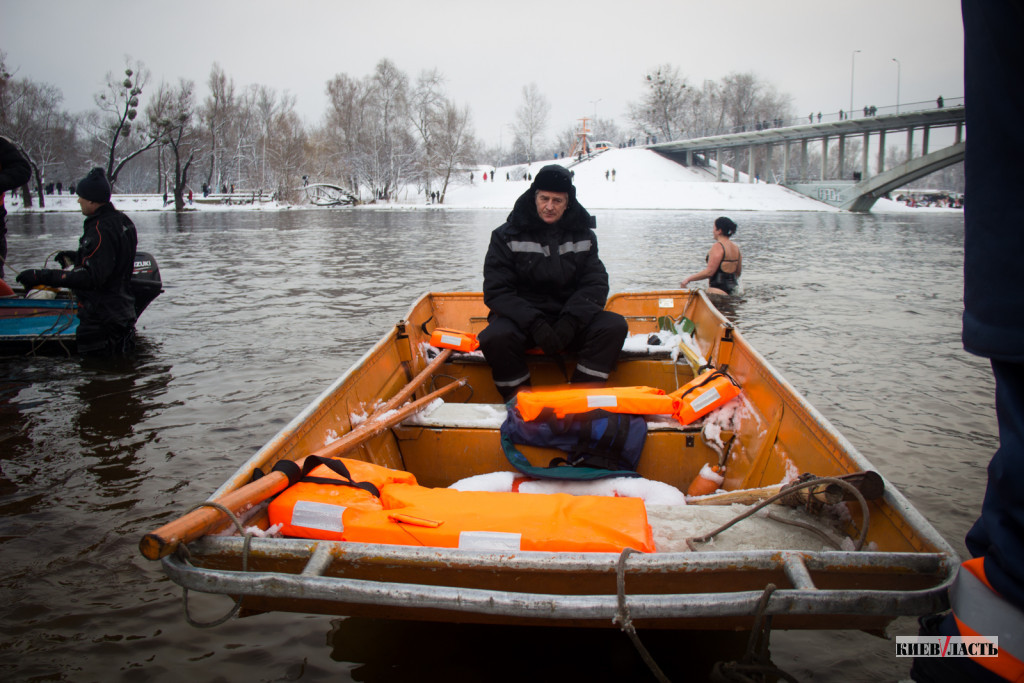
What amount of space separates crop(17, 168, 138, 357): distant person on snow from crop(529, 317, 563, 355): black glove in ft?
14.2

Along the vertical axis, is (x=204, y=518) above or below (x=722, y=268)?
below

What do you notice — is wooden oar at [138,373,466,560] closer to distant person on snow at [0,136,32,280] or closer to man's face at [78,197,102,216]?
man's face at [78,197,102,216]

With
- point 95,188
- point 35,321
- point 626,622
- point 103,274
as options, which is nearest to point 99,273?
point 103,274

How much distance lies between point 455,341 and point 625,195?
50.5 meters

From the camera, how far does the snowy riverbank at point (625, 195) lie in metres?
47.9

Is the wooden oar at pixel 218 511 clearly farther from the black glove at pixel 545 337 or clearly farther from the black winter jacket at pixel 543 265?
the black winter jacket at pixel 543 265

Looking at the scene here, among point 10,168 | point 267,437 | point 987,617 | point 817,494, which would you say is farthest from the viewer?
point 10,168

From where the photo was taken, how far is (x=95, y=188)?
19.0ft

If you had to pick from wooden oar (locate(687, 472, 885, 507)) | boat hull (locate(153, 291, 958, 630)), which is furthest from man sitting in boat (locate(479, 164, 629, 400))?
boat hull (locate(153, 291, 958, 630))

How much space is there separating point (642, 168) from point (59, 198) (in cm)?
4980

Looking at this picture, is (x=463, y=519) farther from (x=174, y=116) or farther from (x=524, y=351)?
(x=174, y=116)

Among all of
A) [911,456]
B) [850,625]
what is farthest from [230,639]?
[911,456]

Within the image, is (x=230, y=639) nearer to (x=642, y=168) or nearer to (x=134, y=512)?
(x=134, y=512)

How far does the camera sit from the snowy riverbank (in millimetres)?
47938
